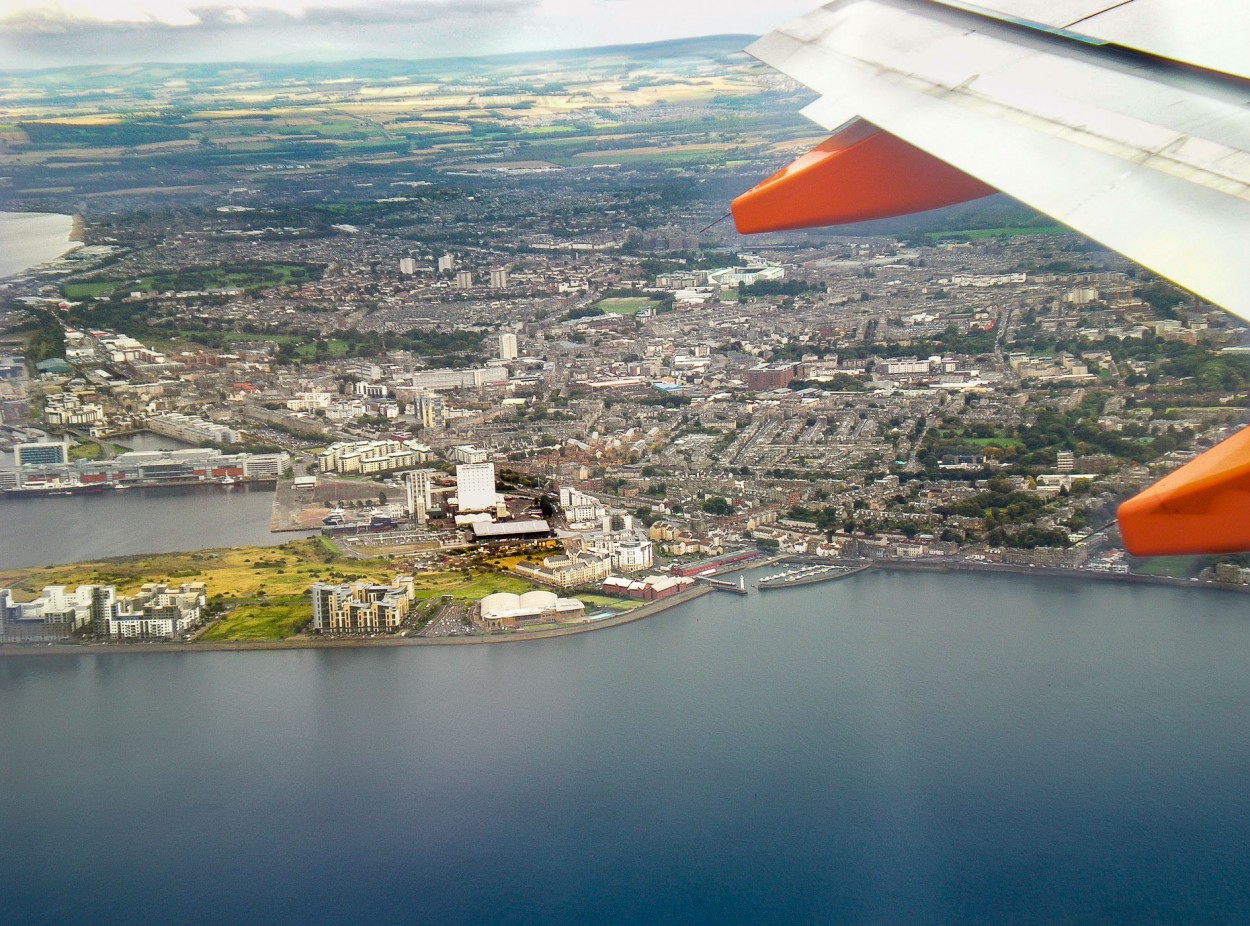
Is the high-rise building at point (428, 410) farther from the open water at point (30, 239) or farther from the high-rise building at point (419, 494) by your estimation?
the open water at point (30, 239)

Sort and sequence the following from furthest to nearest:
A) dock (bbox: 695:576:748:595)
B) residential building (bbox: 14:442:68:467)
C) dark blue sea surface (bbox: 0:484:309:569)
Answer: residential building (bbox: 14:442:68:467) < dark blue sea surface (bbox: 0:484:309:569) < dock (bbox: 695:576:748:595)

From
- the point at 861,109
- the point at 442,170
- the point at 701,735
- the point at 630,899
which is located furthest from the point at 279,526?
the point at 442,170

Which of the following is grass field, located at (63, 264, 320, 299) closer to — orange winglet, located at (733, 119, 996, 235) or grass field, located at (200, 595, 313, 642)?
grass field, located at (200, 595, 313, 642)

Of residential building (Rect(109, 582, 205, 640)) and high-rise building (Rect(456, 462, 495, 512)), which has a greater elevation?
high-rise building (Rect(456, 462, 495, 512))

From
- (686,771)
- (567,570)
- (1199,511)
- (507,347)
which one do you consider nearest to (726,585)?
(567,570)

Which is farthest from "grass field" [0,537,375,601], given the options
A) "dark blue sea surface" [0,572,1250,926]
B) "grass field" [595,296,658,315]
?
"grass field" [595,296,658,315]

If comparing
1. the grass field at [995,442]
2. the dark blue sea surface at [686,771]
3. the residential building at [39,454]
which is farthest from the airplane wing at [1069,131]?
the residential building at [39,454]

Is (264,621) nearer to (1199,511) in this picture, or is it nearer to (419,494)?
(419,494)
